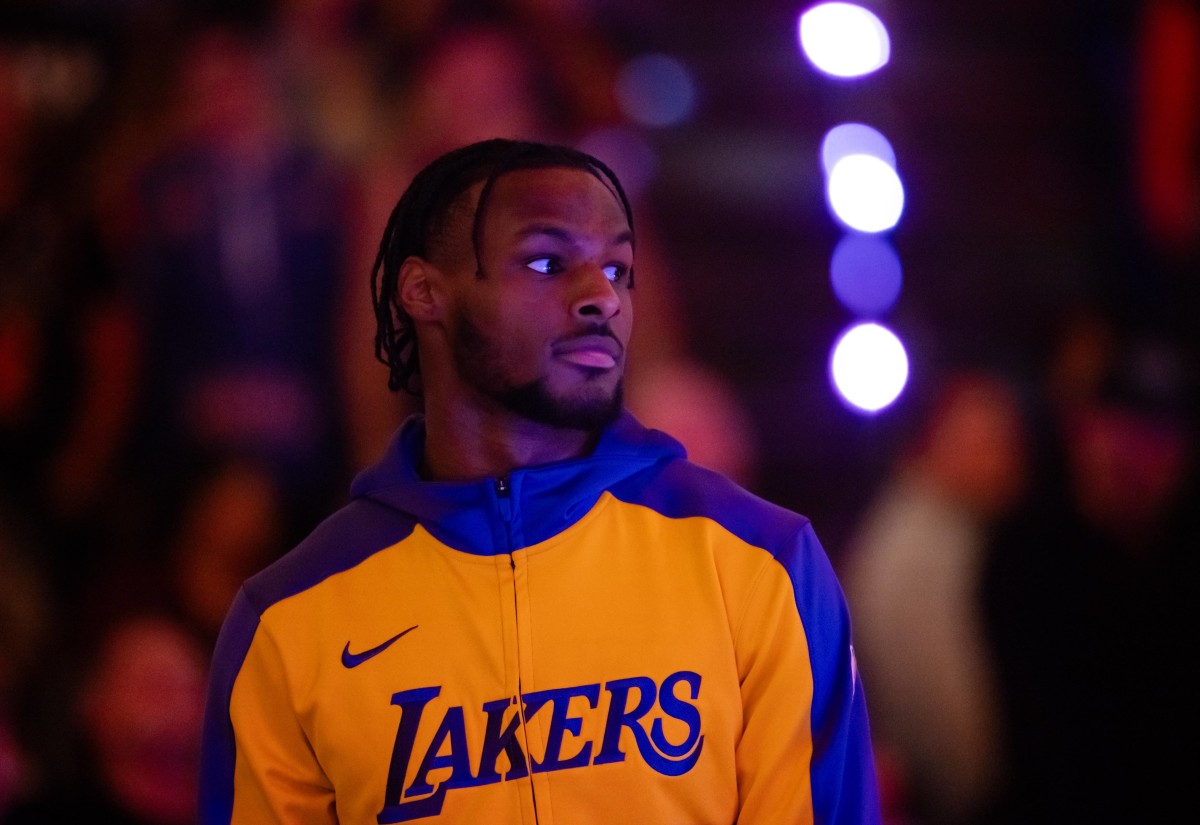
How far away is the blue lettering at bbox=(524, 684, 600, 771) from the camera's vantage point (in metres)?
1.04

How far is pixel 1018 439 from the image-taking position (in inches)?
96.2

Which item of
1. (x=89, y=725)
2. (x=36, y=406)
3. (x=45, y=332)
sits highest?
(x=45, y=332)

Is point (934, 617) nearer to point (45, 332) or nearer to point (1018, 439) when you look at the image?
point (1018, 439)

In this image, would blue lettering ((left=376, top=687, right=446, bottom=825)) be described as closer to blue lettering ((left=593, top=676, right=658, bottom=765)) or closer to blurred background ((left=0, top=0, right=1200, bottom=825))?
blue lettering ((left=593, top=676, right=658, bottom=765))

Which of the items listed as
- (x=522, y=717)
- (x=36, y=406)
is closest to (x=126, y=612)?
(x=36, y=406)

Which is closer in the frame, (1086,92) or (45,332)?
(45,332)

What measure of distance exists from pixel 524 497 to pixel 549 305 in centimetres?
19

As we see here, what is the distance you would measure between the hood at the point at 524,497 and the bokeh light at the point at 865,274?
137cm

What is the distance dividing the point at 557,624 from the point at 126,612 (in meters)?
1.49

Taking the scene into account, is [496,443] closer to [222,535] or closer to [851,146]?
[222,535]

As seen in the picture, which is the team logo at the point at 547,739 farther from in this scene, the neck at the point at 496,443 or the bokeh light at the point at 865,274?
the bokeh light at the point at 865,274

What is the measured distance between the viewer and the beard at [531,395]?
3.71 feet

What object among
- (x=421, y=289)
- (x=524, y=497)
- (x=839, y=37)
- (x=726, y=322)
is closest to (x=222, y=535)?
(x=726, y=322)

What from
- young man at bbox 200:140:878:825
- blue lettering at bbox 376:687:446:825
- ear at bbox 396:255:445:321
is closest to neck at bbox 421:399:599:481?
young man at bbox 200:140:878:825
